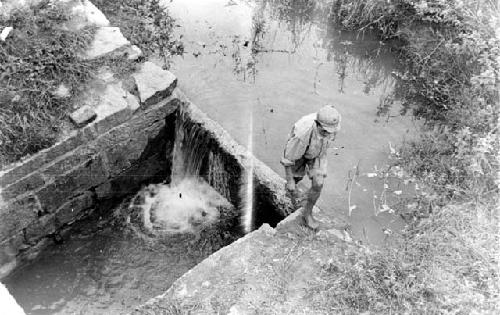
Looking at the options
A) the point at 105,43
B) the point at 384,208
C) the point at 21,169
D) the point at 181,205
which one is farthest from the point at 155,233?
the point at 384,208

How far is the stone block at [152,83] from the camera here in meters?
5.21

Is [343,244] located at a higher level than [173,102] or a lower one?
lower

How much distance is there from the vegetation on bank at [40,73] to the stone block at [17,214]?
41 cm

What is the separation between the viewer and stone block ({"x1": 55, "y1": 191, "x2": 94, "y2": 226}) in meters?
5.06

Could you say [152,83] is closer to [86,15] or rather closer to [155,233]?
[86,15]

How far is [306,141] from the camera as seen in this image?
3912mm

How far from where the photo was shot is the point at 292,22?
788cm

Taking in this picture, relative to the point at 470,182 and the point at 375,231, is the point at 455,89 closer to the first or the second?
the point at 470,182

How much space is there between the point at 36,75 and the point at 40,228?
1570mm

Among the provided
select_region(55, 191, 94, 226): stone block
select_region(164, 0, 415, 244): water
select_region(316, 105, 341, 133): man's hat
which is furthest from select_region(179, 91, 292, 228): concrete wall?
select_region(55, 191, 94, 226): stone block

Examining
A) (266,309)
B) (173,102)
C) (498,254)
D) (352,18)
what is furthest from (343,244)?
(352,18)

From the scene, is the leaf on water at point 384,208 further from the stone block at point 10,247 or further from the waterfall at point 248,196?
the stone block at point 10,247

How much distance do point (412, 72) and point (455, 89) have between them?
0.82 metres

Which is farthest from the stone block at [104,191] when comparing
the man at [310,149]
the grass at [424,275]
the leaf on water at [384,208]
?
the leaf on water at [384,208]
